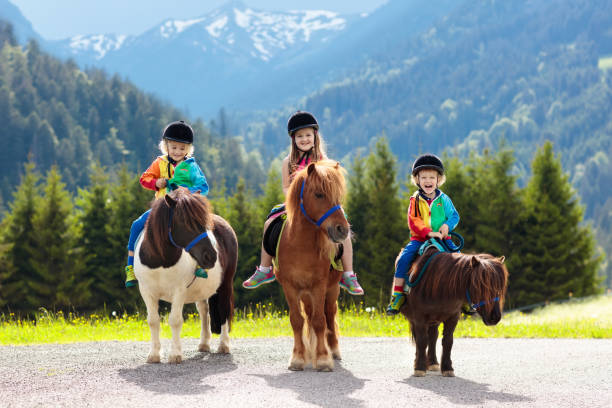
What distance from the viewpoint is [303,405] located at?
577 cm

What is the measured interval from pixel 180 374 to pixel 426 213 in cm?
338

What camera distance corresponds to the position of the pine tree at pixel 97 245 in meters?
29.2

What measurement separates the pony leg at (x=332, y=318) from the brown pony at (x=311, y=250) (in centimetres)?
30

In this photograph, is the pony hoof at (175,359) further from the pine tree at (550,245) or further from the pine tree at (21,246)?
the pine tree at (21,246)

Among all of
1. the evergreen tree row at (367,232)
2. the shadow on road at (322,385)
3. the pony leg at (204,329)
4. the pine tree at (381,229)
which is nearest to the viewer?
the shadow on road at (322,385)

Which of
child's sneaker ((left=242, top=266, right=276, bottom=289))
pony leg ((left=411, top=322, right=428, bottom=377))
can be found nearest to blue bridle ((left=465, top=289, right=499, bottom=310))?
pony leg ((left=411, top=322, right=428, bottom=377))

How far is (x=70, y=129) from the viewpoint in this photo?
177m

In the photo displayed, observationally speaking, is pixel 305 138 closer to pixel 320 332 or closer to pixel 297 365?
pixel 320 332

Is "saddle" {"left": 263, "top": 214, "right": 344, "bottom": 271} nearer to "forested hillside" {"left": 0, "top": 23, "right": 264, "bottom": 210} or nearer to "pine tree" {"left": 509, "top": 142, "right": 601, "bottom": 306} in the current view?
"pine tree" {"left": 509, "top": 142, "right": 601, "bottom": 306}

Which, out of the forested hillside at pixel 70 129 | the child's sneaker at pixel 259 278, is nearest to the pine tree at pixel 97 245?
the child's sneaker at pixel 259 278

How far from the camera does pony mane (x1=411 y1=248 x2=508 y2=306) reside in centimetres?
681

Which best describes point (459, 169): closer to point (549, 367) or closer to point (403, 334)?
point (403, 334)

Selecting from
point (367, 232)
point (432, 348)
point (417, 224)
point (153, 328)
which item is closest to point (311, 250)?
point (417, 224)

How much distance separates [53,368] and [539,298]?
906 inches
